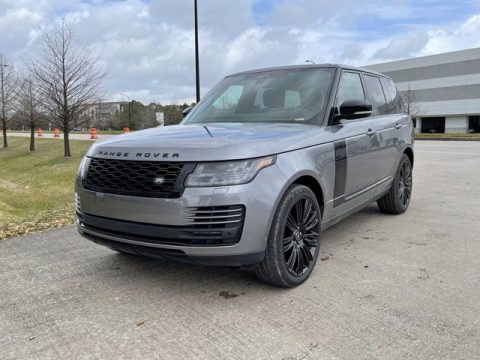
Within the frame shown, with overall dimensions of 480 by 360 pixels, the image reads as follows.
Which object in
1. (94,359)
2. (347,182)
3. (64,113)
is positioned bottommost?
(94,359)

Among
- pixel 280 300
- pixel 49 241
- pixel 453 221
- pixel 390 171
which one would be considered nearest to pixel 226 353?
pixel 280 300

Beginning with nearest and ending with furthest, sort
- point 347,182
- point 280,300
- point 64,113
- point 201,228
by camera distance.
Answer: point 201,228 → point 280,300 → point 347,182 → point 64,113

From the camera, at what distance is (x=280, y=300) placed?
336 cm

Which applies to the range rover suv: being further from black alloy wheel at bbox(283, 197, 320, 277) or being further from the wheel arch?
the wheel arch

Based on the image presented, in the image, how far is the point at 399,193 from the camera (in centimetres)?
596

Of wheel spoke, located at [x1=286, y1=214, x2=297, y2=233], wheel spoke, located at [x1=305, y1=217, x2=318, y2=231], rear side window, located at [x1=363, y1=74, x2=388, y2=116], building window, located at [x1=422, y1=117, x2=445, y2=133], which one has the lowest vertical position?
wheel spoke, located at [x1=305, y1=217, x2=318, y2=231]

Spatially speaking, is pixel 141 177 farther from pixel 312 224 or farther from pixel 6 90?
pixel 6 90

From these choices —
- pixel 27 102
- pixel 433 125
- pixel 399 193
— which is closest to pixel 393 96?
pixel 399 193

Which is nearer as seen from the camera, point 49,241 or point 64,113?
point 49,241

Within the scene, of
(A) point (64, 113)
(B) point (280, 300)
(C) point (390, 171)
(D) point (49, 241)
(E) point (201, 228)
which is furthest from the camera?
(A) point (64, 113)

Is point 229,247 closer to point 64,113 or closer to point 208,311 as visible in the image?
point 208,311

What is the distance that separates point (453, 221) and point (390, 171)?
106cm

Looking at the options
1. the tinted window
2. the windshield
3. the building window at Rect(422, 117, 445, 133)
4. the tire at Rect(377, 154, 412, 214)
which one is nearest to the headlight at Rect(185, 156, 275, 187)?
the windshield

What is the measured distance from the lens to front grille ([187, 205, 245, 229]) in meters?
3.03
